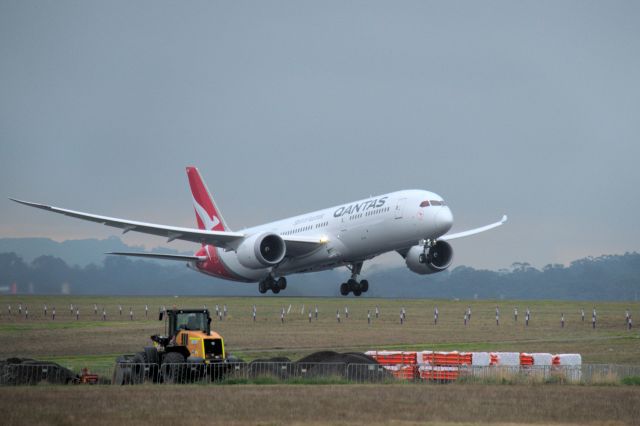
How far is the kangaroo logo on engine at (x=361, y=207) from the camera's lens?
172ft

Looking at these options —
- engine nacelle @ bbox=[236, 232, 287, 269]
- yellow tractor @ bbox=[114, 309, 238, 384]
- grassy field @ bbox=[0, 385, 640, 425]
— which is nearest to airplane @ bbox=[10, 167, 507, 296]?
engine nacelle @ bbox=[236, 232, 287, 269]

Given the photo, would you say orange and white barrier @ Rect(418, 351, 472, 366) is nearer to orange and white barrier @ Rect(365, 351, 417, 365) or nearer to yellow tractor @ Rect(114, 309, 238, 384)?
orange and white barrier @ Rect(365, 351, 417, 365)

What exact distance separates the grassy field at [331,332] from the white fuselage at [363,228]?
120 inches

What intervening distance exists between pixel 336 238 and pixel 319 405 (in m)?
34.8

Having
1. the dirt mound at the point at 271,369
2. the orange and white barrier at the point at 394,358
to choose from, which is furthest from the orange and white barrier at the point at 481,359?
the dirt mound at the point at 271,369

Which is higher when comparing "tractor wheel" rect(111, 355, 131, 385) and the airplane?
the airplane

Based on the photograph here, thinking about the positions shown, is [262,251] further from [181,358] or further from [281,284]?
[181,358]

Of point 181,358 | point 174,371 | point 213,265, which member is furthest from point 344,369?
point 213,265

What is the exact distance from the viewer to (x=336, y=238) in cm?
5556

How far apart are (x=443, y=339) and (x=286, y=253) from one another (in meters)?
18.0

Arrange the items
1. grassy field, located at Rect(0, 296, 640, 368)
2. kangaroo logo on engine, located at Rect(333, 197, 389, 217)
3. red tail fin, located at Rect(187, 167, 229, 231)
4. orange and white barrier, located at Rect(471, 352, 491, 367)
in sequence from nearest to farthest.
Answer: orange and white barrier, located at Rect(471, 352, 491, 367), grassy field, located at Rect(0, 296, 640, 368), kangaroo logo on engine, located at Rect(333, 197, 389, 217), red tail fin, located at Rect(187, 167, 229, 231)

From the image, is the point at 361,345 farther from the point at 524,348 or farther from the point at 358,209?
the point at 358,209

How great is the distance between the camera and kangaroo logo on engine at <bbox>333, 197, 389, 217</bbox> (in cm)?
5256

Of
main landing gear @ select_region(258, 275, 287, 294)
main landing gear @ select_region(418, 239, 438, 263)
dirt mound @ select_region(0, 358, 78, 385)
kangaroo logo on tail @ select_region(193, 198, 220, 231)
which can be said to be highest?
kangaroo logo on tail @ select_region(193, 198, 220, 231)
